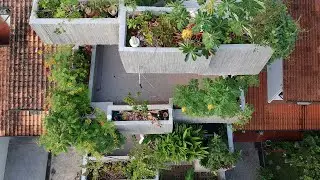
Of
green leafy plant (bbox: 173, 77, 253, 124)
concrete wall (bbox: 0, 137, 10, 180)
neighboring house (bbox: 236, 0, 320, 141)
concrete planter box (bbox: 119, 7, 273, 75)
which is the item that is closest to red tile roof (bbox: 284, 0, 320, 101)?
neighboring house (bbox: 236, 0, 320, 141)

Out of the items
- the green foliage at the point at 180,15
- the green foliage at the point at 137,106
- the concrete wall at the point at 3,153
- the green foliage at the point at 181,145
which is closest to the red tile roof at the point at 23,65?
the green foliage at the point at 137,106

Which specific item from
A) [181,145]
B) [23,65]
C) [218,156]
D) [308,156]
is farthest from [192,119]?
[308,156]

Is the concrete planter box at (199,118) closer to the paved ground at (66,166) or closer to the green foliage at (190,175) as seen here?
the green foliage at (190,175)

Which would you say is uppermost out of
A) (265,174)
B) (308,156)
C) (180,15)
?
(180,15)

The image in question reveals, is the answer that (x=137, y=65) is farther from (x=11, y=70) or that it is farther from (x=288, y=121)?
(x=288, y=121)

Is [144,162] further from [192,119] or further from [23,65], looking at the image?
[23,65]
